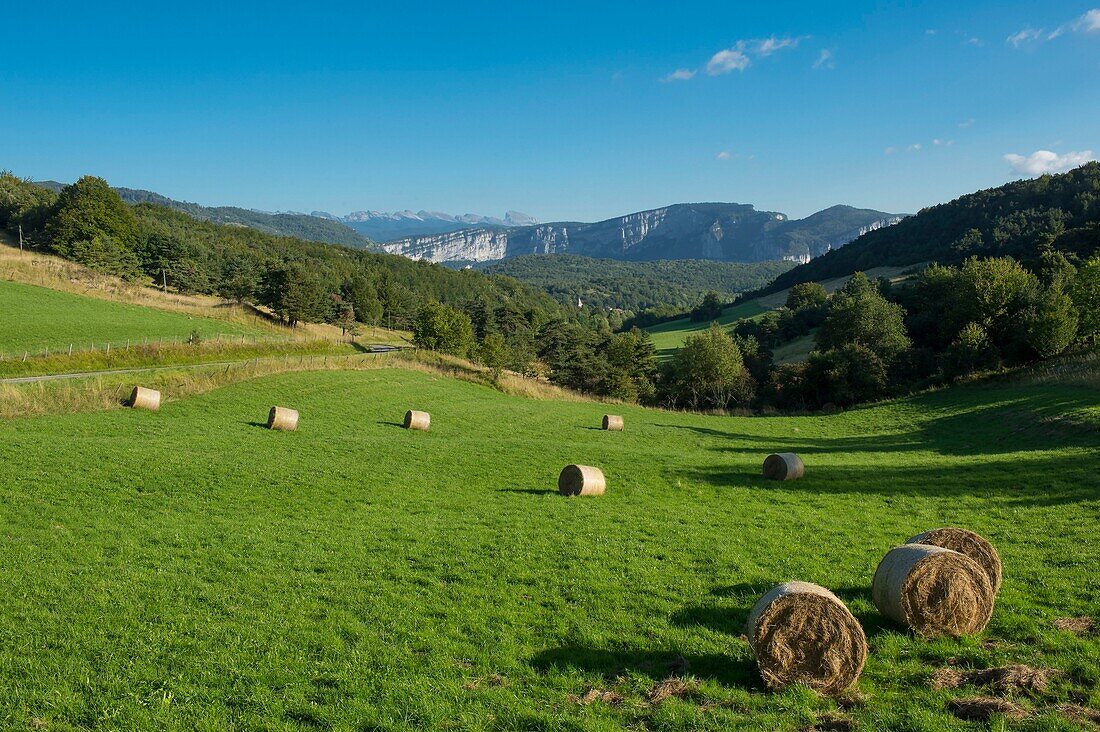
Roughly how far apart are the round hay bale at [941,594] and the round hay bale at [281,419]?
26836 mm

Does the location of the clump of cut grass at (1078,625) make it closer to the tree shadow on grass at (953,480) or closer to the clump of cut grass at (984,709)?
the clump of cut grass at (984,709)

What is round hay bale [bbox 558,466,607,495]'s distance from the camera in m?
19.3

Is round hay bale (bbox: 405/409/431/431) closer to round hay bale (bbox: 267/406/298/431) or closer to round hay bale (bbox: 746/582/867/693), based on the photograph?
round hay bale (bbox: 267/406/298/431)

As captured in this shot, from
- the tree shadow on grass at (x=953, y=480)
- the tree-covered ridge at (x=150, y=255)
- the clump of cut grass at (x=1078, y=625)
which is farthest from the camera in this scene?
the tree-covered ridge at (x=150, y=255)

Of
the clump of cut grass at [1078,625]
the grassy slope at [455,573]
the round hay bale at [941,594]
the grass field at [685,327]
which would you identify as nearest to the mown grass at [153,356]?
the grassy slope at [455,573]

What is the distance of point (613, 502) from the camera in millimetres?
A: 18656

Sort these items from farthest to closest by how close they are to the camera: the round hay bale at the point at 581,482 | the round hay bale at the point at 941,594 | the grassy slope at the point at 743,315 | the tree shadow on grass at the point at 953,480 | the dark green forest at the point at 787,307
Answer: the grassy slope at the point at 743,315, the dark green forest at the point at 787,307, the round hay bale at the point at 581,482, the tree shadow on grass at the point at 953,480, the round hay bale at the point at 941,594

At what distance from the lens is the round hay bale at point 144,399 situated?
29.7 m

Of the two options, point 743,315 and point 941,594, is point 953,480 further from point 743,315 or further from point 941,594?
point 743,315

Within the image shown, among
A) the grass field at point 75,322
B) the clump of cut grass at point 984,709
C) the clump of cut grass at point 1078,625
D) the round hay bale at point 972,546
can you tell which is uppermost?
the grass field at point 75,322

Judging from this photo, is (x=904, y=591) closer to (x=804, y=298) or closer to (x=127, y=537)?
(x=127, y=537)

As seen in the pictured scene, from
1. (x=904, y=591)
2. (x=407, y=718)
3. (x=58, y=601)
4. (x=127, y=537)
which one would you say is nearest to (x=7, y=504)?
(x=127, y=537)

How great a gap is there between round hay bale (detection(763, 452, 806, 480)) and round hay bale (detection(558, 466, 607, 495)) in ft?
23.6

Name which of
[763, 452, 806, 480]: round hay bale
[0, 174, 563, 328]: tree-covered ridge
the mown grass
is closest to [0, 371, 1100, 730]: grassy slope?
[763, 452, 806, 480]: round hay bale
